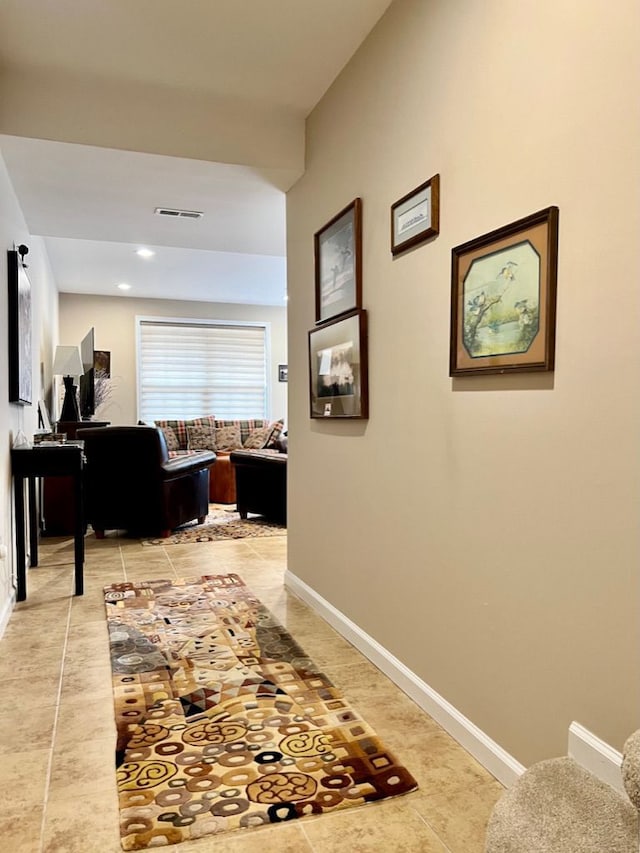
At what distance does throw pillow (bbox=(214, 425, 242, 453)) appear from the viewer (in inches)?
324

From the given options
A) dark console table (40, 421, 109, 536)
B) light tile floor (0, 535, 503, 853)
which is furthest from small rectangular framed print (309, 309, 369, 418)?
dark console table (40, 421, 109, 536)

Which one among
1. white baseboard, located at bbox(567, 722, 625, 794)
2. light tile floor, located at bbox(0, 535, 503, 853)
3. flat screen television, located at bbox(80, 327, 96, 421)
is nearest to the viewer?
white baseboard, located at bbox(567, 722, 625, 794)

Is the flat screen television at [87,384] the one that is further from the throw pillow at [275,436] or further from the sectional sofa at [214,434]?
the throw pillow at [275,436]

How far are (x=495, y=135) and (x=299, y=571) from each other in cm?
252

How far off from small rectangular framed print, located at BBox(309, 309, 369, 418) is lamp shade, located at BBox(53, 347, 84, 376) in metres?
3.54

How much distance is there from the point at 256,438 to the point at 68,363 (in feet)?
9.06

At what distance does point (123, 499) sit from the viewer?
5055 millimetres

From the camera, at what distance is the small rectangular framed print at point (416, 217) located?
83.0 inches

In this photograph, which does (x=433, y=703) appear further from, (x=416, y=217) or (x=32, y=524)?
(x=32, y=524)

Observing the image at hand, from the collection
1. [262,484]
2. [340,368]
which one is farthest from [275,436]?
[340,368]

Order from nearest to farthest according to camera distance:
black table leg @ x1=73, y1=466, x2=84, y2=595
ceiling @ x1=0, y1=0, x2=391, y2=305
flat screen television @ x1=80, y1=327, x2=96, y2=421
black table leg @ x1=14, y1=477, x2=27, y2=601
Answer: ceiling @ x1=0, y1=0, x2=391, y2=305, black table leg @ x1=14, y1=477, x2=27, y2=601, black table leg @ x1=73, y1=466, x2=84, y2=595, flat screen television @ x1=80, y1=327, x2=96, y2=421

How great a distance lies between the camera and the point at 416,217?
2.23 metres

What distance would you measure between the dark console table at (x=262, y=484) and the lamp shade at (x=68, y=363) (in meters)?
1.73

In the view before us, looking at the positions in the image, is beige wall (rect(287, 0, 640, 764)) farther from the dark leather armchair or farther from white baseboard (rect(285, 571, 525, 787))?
the dark leather armchair
